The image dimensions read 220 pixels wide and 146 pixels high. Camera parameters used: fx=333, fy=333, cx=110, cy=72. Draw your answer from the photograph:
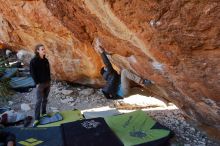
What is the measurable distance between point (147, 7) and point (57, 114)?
338 cm

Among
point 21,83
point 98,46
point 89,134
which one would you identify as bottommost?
point 89,134

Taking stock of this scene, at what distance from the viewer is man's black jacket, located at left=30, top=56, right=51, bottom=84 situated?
6.27m

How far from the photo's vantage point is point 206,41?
423 centimetres

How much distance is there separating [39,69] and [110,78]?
190 cm

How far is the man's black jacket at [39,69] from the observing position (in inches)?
247

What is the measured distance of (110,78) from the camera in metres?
7.66

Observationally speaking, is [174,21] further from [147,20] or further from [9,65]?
[9,65]

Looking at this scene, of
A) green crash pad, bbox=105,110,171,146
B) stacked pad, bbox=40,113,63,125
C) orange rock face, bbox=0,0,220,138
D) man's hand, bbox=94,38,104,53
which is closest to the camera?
orange rock face, bbox=0,0,220,138

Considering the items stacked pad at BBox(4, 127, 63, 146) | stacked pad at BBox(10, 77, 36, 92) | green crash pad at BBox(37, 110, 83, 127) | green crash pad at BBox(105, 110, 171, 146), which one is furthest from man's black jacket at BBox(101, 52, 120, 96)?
stacked pad at BBox(10, 77, 36, 92)

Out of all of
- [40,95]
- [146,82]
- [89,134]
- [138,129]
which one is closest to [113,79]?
[146,82]

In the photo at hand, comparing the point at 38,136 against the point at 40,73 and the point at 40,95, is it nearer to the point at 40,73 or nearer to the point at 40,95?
the point at 40,95

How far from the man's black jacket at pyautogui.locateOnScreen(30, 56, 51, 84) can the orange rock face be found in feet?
3.97

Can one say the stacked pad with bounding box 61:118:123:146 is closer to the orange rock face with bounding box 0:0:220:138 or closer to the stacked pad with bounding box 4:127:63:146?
the stacked pad with bounding box 4:127:63:146

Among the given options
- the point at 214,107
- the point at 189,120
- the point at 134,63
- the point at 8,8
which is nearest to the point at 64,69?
the point at 8,8
